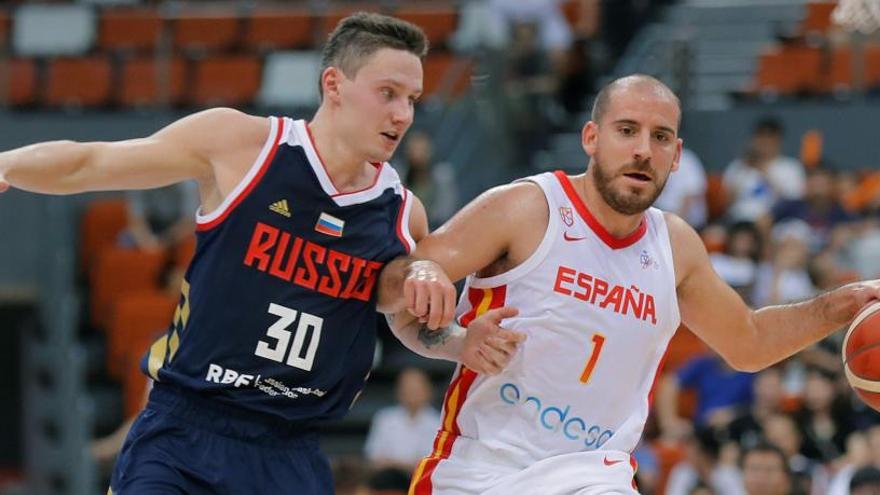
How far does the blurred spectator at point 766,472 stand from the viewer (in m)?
9.82

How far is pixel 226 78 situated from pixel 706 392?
7.48m

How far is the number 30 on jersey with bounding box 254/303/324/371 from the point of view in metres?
6.11

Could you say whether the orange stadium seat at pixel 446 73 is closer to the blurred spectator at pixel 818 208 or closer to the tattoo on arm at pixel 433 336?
the blurred spectator at pixel 818 208

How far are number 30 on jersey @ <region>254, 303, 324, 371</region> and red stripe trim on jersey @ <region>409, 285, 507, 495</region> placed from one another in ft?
2.09

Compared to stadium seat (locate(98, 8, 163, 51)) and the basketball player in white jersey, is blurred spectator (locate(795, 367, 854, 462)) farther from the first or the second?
stadium seat (locate(98, 8, 163, 51))

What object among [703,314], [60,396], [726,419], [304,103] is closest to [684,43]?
[304,103]

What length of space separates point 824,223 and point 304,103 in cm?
521

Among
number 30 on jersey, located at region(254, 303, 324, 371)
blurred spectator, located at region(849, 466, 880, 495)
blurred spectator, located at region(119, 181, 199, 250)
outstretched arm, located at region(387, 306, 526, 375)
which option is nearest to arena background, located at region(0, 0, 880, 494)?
blurred spectator, located at region(119, 181, 199, 250)

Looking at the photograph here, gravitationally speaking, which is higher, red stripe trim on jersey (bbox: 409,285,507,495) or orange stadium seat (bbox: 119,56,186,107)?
orange stadium seat (bbox: 119,56,186,107)

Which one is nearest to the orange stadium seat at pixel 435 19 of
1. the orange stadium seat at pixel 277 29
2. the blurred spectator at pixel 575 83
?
the orange stadium seat at pixel 277 29

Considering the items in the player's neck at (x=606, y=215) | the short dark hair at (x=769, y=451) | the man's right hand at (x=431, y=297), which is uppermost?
the player's neck at (x=606, y=215)

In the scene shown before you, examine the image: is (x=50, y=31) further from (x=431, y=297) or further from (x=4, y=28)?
(x=431, y=297)

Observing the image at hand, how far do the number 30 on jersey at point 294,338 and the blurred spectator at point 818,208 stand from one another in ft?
28.4

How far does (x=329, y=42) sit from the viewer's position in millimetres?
6465
